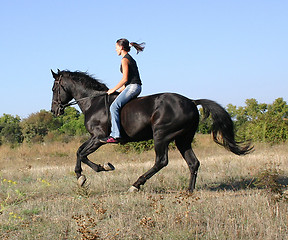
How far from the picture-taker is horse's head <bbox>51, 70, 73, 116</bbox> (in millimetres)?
9027

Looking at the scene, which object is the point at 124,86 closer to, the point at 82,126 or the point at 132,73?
the point at 132,73

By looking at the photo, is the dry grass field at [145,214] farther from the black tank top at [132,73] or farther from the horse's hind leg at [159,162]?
the black tank top at [132,73]

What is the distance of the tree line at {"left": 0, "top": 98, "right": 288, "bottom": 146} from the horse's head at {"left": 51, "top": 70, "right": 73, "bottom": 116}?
3278 millimetres

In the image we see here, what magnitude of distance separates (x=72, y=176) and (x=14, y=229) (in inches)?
203

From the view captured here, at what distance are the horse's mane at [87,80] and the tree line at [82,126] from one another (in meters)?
2.47

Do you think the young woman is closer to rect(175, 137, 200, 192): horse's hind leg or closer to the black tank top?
the black tank top

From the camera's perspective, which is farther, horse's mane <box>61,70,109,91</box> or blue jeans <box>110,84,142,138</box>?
horse's mane <box>61,70,109,91</box>

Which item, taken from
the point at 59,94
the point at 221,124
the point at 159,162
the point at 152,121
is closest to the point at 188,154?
the point at 159,162

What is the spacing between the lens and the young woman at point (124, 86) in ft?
25.9

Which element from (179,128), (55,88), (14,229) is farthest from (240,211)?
(55,88)

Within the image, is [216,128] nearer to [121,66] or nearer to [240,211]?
[121,66]

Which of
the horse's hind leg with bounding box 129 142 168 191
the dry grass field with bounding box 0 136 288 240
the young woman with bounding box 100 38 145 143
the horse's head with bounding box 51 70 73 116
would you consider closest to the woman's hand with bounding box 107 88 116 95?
the young woman with bounding box 100 38 145 143

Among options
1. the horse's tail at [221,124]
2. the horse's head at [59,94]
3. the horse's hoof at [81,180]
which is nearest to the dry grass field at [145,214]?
the horse's hoof at [81,180]

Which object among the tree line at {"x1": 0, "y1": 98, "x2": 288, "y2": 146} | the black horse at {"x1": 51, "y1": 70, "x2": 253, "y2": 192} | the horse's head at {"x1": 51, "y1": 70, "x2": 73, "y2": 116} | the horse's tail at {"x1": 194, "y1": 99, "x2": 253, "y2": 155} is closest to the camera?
the black horse at {"x1": 51, "y1": 70, "x2": 253, "y2": 192}
